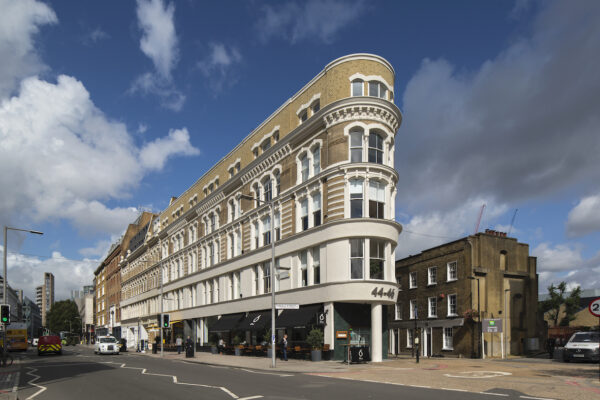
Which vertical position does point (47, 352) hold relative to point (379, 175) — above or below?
below

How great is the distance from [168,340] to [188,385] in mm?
48809

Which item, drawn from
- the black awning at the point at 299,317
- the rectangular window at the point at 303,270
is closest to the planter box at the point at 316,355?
the black awning at the point at 299,317

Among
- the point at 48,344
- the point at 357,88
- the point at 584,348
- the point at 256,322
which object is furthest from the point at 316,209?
the point at 48,344

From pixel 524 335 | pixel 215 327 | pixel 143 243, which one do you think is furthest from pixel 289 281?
pixel 143 243

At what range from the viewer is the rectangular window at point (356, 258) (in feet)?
101

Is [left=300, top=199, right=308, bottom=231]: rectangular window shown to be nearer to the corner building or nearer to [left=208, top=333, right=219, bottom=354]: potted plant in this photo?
the corner building

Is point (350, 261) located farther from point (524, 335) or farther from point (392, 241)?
point (524, 335)

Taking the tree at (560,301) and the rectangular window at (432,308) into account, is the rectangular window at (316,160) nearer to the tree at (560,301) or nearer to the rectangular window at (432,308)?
the rectangular window at (432,308)

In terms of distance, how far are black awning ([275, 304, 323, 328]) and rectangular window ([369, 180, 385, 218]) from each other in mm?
7042

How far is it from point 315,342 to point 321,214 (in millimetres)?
8443

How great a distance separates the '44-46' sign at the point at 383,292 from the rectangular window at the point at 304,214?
7.43m

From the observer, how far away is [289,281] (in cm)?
3622

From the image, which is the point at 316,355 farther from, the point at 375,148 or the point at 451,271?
the point at 451,271

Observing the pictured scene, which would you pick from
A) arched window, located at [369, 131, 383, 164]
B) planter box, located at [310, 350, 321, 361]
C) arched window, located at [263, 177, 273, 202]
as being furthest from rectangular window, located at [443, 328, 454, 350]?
arched window, located at [263, 177, 273, 202]
